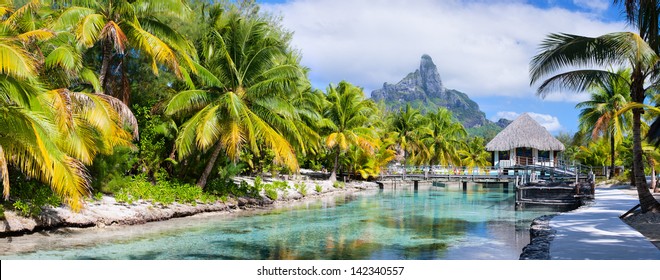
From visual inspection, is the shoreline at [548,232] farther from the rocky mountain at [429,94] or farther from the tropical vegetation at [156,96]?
the rocky mountain at [429,94]

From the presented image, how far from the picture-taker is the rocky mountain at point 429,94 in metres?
124

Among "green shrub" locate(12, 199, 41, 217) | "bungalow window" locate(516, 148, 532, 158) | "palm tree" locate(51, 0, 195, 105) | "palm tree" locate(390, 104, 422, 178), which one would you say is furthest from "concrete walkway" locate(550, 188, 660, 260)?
"bungalow window" locate(516, 148, 532, 158)

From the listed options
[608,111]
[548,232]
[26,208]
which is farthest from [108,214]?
[608,111]

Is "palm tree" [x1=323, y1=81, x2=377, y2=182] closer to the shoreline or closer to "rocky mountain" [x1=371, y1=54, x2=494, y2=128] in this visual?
the shoreline

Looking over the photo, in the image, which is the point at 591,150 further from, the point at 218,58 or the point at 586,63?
→ the point at 218,58

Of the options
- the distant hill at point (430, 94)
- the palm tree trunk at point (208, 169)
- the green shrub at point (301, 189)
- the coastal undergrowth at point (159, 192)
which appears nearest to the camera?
the coastal undergrowth at point (159, 192)

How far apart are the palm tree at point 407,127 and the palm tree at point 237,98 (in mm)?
19893

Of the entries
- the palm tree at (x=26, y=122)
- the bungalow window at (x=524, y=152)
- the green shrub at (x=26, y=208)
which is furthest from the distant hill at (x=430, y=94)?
the palm tree at (x=26, y=122)

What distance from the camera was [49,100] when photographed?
8117mm

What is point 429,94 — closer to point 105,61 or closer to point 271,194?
point 271,194

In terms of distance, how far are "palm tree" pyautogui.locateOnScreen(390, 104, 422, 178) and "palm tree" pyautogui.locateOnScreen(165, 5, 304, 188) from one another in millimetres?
19893

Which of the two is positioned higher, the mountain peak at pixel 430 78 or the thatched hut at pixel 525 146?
the mountain peak at pixel 430 78

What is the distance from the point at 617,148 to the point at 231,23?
72.7ft

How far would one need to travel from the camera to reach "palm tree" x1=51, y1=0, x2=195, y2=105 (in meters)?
11.1
